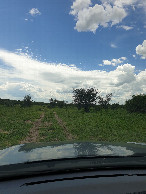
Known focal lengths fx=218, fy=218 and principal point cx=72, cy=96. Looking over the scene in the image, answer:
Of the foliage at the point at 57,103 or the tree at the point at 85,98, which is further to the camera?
the foliage at the point at 57,103

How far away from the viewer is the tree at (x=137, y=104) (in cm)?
3516

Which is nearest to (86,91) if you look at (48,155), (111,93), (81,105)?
(81,105)

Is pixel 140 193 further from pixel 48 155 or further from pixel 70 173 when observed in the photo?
pixel 48 155

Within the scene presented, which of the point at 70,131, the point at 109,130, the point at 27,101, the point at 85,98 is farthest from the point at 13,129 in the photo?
the point at 27,101

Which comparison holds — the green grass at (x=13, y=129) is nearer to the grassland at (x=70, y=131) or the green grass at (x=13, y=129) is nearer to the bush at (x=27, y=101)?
the grassland at (x=70, y=131)

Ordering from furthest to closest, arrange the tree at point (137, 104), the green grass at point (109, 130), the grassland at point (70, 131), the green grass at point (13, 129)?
the tree at point (137, 104), the green grass at point (109, 130), the grassland at point (70, 131), the green grass at point (13, 129)

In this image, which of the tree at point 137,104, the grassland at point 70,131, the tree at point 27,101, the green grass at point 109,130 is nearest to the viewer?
the grassland at point 70,131

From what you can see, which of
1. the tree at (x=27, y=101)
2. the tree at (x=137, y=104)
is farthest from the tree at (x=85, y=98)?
the tree at (x=27, y=101)

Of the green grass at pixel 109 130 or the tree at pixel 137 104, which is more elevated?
the tree at pixel 137 104

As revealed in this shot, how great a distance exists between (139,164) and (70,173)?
564 mm

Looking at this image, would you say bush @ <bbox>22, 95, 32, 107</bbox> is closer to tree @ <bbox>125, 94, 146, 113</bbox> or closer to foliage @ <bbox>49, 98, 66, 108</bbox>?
foliage @ <bbox>49, 98, 66, 108</bbox>

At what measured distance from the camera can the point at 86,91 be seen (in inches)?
1592

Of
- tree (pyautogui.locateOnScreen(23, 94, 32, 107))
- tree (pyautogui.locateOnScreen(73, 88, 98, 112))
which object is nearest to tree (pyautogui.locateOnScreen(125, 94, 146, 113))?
tree (pyautogui.locateOnScreen(73, 88, 98, 112))

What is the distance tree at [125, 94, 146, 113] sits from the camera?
1384 inches
